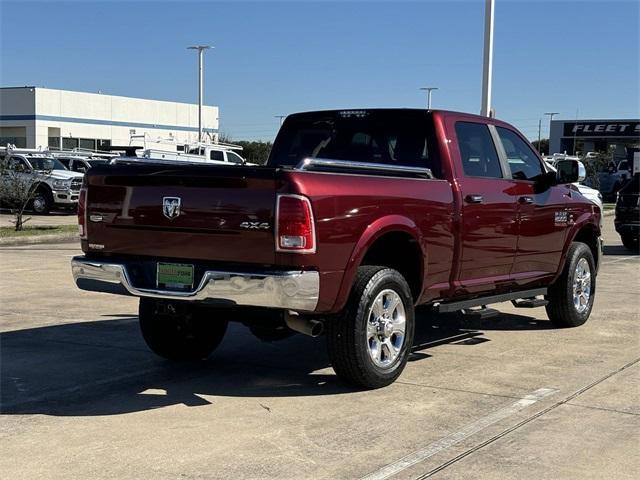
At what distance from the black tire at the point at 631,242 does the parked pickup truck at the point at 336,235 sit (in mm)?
10015

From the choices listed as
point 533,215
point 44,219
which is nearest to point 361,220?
point 533,215

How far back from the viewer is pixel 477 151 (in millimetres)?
7203

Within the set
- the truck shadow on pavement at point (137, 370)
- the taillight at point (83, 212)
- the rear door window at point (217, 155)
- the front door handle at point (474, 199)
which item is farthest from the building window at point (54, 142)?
the front door handle at point (474, 199)

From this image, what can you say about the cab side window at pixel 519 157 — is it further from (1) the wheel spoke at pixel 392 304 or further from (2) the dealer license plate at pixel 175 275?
(2) the dealer license plate at pixel 175 275

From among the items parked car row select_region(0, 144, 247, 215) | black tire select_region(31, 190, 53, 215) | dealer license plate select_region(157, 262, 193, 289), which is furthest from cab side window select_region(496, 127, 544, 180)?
black tire select_region(31, 190, 53, 215)

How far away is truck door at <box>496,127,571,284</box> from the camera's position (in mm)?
7480

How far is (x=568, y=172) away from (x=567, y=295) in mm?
1238

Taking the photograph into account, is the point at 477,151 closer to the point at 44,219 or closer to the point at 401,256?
the point at 401,256

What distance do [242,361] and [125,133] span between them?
5786cm

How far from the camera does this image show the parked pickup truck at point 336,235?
17.2ft

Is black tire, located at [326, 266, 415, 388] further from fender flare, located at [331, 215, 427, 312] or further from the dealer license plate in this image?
the dealer license plate

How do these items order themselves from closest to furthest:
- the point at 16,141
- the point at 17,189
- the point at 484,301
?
1. the point at 484,301
2. the point at 17,189
3. the point at 16,141

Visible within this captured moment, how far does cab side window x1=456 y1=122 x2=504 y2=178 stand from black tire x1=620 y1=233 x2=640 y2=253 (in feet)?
35.5

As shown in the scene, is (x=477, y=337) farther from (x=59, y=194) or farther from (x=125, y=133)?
(x=125, y=133)
